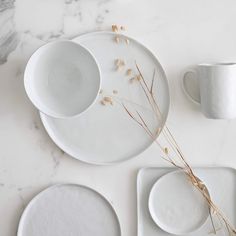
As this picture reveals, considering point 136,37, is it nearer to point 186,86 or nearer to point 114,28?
point 114,28

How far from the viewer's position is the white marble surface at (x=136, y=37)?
1111mm

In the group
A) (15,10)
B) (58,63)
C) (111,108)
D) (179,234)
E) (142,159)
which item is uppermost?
(15,10)

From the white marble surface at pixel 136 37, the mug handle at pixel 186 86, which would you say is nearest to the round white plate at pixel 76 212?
the white marble surface at pixel 136 37

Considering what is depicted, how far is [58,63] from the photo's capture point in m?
1.10

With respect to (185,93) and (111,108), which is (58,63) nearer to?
(111,108)

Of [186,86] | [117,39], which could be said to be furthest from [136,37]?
[186,86]

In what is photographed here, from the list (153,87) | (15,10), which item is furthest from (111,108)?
(15,10)

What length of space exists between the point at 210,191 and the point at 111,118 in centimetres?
30

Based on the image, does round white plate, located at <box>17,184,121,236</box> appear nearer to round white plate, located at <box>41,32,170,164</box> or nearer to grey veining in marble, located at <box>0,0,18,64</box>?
round white plate, located at <box>41,32,170,164</box>

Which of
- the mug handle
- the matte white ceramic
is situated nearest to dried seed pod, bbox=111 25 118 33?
the mug handle

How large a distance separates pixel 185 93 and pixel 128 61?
16cm

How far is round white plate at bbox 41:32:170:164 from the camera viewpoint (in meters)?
A: 1.12

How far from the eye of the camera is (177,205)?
1.14 m

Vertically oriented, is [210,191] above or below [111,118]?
below
